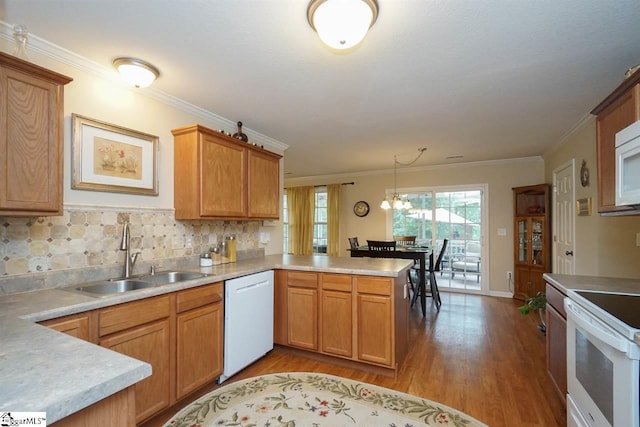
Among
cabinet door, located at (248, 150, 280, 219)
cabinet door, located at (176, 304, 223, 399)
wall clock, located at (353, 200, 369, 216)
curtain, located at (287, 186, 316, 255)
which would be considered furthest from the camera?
curtain, located at (287, 186, 316, 255)

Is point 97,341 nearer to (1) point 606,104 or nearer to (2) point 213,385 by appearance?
(2) point 213,385

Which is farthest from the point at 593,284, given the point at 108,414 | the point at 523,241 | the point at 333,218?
the point at 333,218

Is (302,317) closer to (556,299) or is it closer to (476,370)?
(476,370)

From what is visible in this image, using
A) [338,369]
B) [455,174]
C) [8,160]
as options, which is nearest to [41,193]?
[8,160]

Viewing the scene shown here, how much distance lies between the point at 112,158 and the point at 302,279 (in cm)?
183

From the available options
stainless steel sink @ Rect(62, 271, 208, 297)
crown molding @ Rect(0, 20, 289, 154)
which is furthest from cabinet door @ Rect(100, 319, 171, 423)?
→ crown molding @ Rect(0, 20, 289, 154)

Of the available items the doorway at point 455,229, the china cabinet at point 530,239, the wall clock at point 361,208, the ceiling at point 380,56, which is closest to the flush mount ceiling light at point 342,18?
the ceiling at point 380,56

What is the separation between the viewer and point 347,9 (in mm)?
1421

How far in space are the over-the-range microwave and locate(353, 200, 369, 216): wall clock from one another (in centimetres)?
469

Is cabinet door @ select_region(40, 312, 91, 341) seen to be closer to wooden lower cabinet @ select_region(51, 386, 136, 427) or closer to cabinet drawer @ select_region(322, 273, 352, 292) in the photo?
wooden lower cabinet @ select_region(51, 386, 136, 427)

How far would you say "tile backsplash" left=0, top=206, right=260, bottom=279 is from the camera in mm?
1743

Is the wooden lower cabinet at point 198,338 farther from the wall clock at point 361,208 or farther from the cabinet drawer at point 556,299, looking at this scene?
the wall clock at point 361,208

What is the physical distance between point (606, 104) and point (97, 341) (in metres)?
3.36

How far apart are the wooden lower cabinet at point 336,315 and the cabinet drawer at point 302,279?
8 cm
